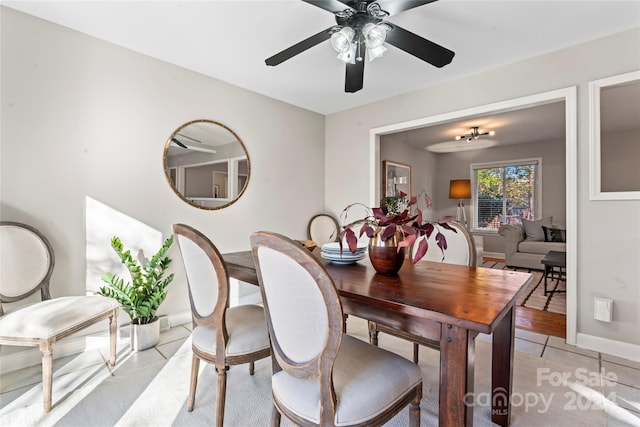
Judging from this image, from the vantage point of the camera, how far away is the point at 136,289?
92.3 inches

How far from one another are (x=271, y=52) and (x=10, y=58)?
176cm

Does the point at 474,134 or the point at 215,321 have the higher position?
the point at 474,134

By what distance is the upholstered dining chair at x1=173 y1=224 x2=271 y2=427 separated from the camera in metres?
1.40

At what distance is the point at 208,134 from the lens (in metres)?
3.05

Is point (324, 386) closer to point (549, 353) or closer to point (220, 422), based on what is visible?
point (220, 422)

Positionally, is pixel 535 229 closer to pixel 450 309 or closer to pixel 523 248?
pixel 523 248

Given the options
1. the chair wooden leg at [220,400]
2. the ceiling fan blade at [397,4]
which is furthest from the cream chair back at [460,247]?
the chair wooden leg at [220,400]

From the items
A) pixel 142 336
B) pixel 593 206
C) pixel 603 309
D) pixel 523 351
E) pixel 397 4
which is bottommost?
pixel 523 351

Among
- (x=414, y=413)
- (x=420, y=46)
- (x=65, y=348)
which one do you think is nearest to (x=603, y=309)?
(x=414, y=413)

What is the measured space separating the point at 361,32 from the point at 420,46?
1.21 feet

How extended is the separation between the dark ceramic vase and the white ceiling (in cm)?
159

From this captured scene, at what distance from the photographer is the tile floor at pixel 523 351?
5.69 ft

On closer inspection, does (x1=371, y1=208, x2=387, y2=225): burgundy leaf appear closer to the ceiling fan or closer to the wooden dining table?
the wooden dining table

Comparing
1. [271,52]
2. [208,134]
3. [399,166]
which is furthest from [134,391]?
[399,166]
